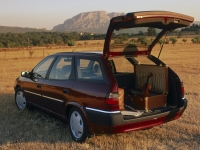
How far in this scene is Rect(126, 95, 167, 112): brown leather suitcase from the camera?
16.9 feet

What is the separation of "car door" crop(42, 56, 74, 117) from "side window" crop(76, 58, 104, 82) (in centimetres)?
18

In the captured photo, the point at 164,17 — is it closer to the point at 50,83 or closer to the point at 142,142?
the point at 142,142

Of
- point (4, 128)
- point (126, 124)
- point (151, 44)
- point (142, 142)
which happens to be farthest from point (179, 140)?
point (4, 128)

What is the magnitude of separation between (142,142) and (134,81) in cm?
149

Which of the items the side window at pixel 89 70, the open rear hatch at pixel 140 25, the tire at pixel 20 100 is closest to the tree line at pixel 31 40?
the tire at pixel 20 100

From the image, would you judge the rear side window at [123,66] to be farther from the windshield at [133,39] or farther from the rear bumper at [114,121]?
the rear bumper at [114,121]

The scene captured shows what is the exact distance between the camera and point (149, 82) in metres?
5.84

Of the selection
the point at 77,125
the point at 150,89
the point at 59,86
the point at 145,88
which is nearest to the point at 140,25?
the point at 145,88

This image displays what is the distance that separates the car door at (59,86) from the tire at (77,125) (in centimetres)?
26

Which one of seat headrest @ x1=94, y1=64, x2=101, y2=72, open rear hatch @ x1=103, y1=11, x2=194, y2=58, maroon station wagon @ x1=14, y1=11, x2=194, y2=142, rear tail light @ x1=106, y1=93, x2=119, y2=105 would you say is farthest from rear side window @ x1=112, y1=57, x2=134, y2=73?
rear tail light @ x1=106, y1=93, x2=119, y2=105

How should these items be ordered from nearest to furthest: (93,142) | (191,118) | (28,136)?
(93,142)
(28,136)
(191,118)

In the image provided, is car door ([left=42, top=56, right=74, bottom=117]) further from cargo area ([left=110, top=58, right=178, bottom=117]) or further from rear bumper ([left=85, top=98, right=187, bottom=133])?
cargo area ([left=110, top=58, right=178, bottom=117])

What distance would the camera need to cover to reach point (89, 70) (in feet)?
16.6

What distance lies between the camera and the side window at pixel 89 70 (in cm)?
484
